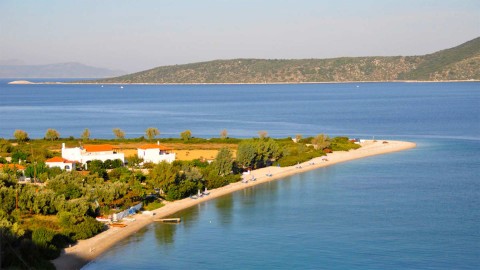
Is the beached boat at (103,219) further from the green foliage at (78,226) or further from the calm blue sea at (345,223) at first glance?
the calm blue sea at (345,223)

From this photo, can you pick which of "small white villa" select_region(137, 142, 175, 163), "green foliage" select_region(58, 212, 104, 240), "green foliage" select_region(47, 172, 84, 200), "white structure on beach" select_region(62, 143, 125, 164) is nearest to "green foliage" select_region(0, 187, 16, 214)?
"green foliage" select_region(47, 172, 84, 200)

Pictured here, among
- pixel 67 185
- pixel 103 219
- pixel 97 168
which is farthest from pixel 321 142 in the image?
pixel 103 219

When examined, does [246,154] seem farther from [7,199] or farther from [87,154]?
[7,199]

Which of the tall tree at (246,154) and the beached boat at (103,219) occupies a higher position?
the tall tree at (246,154)

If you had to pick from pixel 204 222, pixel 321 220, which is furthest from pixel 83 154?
pixel 321 220

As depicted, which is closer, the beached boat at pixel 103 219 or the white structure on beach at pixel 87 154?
the beached boat at pixel 103 219

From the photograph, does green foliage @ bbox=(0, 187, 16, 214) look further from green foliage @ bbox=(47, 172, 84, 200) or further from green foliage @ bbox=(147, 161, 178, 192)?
green foliage @ bbox=(147, 161, 178, 192)

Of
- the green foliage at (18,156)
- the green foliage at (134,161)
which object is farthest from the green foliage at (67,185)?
the green foliage at (18,156)

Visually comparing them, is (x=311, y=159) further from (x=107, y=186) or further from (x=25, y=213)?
(x=25, y=213)
